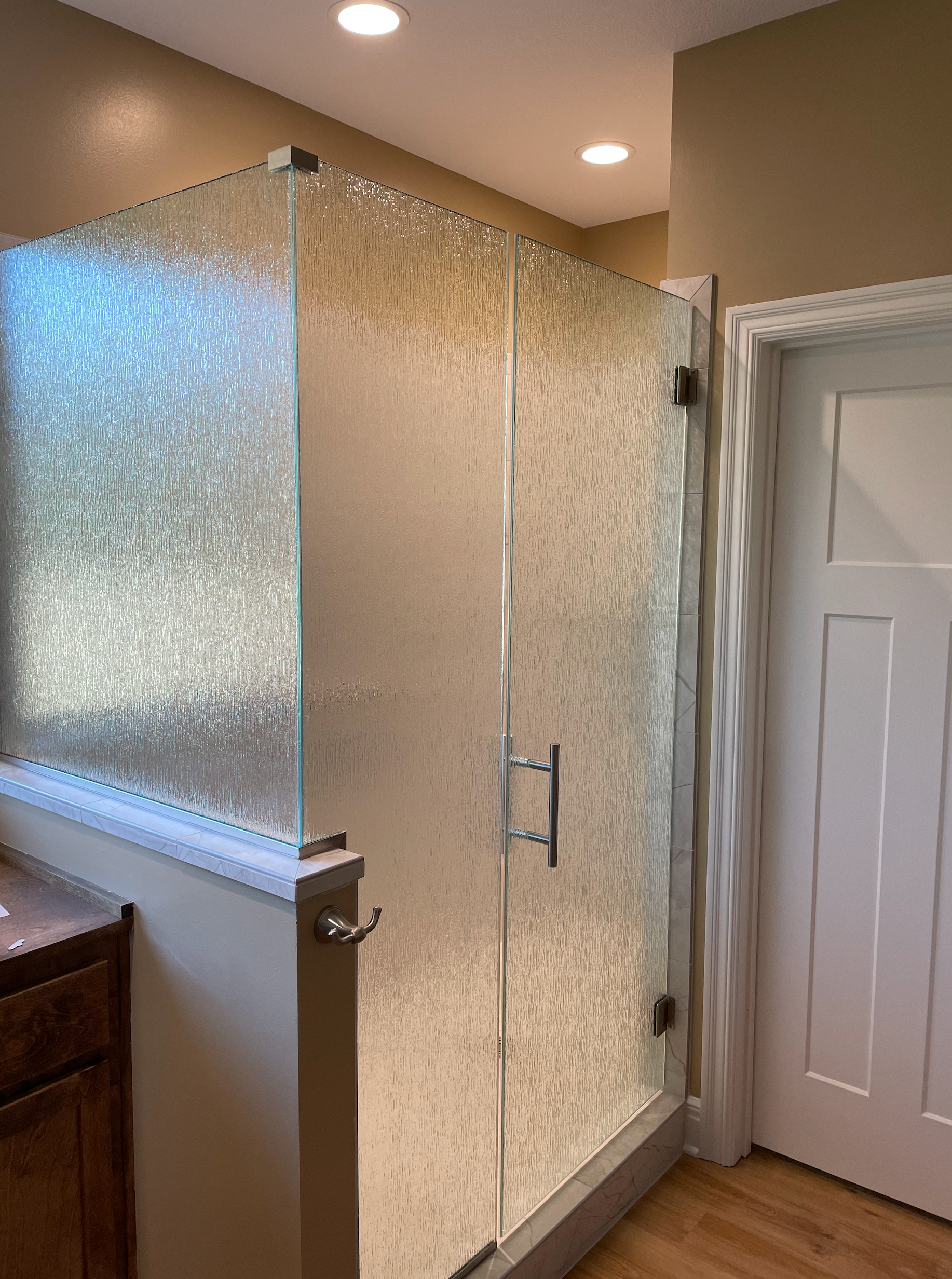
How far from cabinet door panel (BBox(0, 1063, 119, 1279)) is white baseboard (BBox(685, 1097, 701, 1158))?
52.3 inches

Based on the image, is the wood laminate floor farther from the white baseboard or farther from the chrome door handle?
the chrome door handle

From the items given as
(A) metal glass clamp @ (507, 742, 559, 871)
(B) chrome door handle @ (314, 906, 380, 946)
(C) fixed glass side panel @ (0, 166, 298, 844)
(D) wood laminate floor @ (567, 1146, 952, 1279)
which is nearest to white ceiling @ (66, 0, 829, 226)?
(C) fixed glass side panel @ (0, 166, 298, 844)

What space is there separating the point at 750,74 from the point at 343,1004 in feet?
6.58

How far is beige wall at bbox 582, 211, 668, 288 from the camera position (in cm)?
323

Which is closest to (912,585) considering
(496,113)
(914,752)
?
(914,752)

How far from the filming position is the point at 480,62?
7.02 feet

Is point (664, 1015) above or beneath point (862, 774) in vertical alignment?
beneath

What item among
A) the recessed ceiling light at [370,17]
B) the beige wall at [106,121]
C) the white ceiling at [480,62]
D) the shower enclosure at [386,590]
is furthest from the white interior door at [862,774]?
the beige wall at [106,121]

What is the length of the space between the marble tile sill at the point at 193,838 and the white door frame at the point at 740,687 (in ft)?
3.69

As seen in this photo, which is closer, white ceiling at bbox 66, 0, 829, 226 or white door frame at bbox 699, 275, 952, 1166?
white ceiling at bbox 66, 0, 829, 226

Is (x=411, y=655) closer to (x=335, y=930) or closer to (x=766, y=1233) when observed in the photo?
(x=335, y=930)

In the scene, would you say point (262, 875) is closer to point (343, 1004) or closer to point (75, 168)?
point (343, 1004)

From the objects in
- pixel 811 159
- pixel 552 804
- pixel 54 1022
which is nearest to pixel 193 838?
pixel 54 1022

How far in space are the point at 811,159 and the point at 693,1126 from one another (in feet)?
7.22
